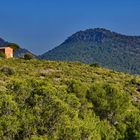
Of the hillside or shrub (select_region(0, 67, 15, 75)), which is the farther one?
shrub (select_region(0, 67, 15, 75))

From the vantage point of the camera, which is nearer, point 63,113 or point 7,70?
point 63,113

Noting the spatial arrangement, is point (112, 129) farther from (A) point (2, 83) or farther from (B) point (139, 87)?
(B) point (139, 87)

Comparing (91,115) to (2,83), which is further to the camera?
(2,83)

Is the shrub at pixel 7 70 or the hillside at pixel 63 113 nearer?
the hillside at pixel 63 113

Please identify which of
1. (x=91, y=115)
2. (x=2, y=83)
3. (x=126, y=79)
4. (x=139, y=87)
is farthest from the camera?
(x=126, y=79)

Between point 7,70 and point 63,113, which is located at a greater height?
point 7,70

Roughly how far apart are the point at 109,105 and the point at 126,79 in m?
48.1

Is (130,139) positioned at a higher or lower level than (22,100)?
lower

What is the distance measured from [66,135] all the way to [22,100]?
19.6 ft

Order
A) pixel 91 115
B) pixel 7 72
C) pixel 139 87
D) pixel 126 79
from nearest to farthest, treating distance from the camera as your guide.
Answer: pixel 91 115, pixel 7 72, pixel 139 87, pixel 126 79

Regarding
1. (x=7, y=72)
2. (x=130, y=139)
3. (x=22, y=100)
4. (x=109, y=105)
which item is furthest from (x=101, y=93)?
(x=7, y=72)

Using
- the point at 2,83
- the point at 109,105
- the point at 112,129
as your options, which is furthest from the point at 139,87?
the point at 112,129

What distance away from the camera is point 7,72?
103m

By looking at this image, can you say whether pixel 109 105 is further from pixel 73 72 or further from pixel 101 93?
pixel 73 72
